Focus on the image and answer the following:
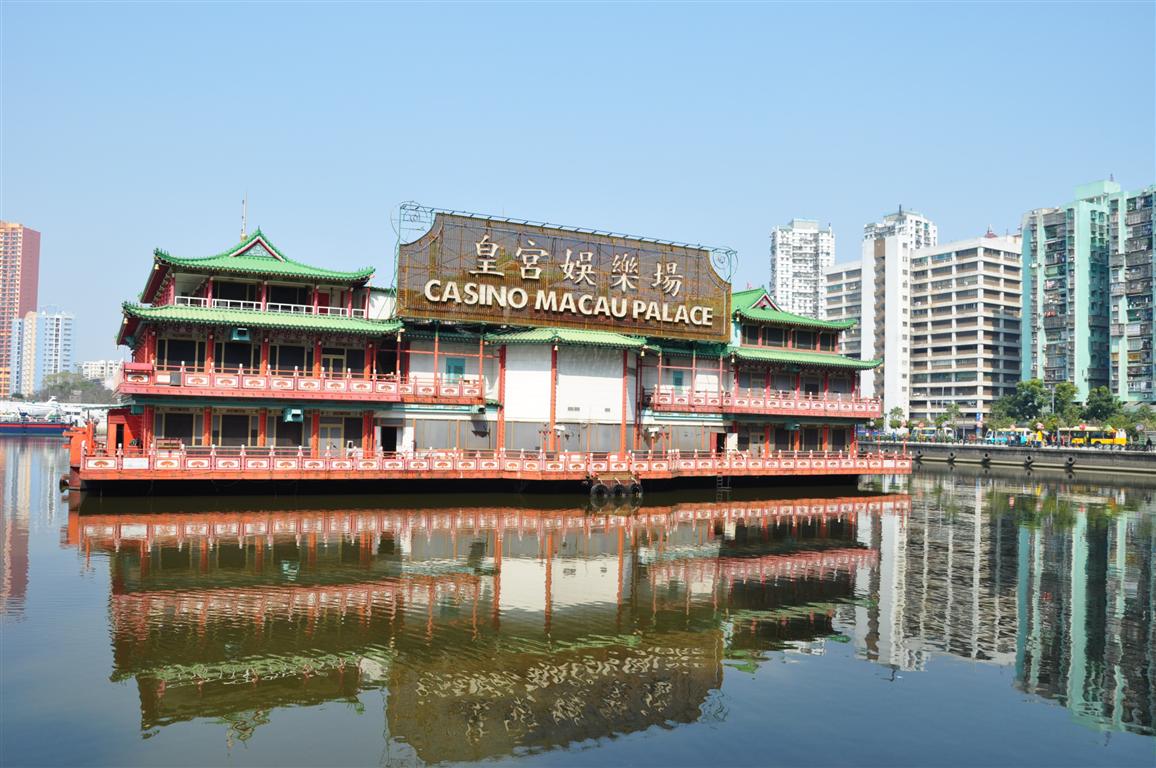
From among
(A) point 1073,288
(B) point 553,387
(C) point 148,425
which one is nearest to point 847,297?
(A) point 1073,288

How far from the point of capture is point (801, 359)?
6325cm

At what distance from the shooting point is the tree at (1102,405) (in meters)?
121

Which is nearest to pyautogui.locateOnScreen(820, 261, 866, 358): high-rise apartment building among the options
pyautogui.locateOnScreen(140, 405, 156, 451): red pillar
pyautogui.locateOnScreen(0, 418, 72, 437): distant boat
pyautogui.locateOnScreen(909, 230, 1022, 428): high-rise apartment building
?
pyautogui.locateOnScreen(909, 230, 1022, 428): high-rise apartment building

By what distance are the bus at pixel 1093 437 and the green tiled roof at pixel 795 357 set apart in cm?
5856

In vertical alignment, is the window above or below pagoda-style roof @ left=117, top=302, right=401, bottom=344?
below

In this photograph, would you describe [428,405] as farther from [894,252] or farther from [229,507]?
[894,252]

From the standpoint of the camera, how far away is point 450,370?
2055 inches

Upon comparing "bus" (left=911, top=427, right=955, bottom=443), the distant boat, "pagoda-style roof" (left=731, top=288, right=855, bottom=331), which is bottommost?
the distant boat

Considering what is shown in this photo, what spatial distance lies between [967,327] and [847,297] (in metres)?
29.6

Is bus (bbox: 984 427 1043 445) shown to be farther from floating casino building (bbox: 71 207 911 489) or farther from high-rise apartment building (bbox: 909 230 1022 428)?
floating casino building (bbox: 71 207 911 489)

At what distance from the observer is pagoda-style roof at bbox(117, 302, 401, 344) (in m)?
44.1

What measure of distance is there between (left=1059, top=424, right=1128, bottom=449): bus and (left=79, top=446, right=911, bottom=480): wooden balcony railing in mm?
72329

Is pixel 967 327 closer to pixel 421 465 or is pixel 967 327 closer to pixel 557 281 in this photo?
pixel 557 281

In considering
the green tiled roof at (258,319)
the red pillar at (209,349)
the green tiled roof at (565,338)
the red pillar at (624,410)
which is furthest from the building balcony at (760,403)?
the red pillar at (209,349)
